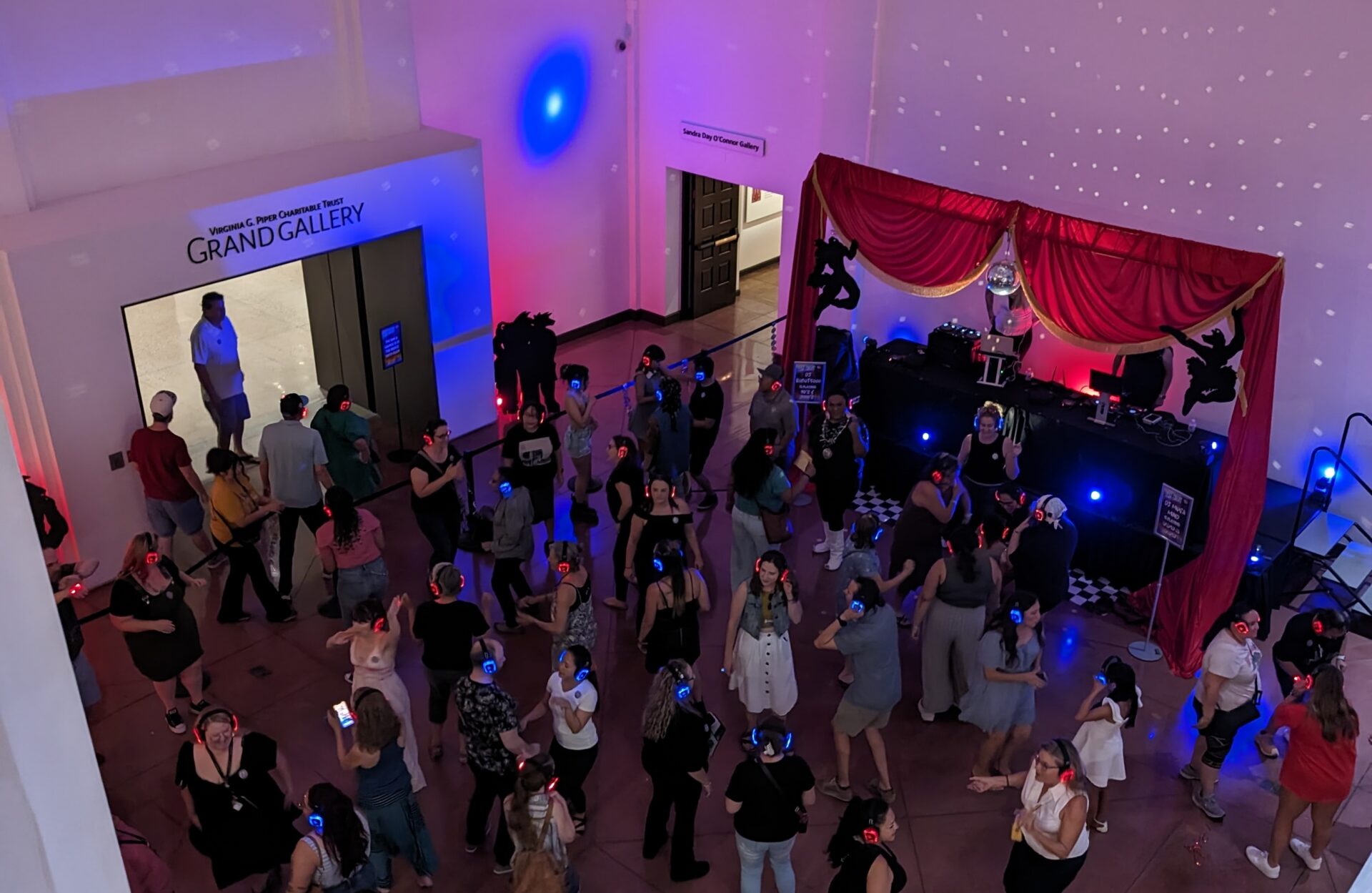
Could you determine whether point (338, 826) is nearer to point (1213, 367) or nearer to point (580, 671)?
point (580, 671)

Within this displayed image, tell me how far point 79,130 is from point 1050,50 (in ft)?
23.0

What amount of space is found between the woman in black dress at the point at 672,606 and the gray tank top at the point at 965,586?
1.30 m

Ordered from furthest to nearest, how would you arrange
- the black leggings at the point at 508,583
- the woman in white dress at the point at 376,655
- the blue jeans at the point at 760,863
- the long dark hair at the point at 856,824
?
1. the black leggings at the point at 508,583
2. the woman in white dress at the point at 376,655
3. the blue jeans at the point at 760,863
4. the long dark hair at the point at 856,824

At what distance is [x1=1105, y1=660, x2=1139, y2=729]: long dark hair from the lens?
519cm

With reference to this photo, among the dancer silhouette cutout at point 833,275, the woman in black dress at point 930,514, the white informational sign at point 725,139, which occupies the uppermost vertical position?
the white informational sign at point 725,139

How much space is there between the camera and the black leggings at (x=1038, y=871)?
4.82 meters

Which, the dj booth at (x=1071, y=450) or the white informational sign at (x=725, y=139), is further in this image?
the white informational sign at (x=725, y=139)

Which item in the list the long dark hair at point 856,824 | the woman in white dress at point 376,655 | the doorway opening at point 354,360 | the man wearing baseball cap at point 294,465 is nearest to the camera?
the long dark hair at point 856,824

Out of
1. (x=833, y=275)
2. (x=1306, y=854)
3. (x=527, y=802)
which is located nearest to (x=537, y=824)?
(x=527, y=802)

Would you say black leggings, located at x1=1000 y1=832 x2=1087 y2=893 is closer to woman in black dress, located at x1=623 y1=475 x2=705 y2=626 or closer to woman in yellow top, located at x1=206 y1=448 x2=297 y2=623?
woman in black dress, located at x1=623 y1=475 x2=705 y2=626

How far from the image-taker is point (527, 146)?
37.2ft

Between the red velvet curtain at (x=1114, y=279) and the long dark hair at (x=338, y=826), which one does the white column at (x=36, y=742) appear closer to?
the long dark hair at (x=338, y=826)

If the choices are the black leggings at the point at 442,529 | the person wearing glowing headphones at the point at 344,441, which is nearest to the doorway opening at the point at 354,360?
the person wearing glowing headphones at the point at 344,441

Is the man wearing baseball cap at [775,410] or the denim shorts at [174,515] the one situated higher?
the man wearing baseball cap at [775,410]
